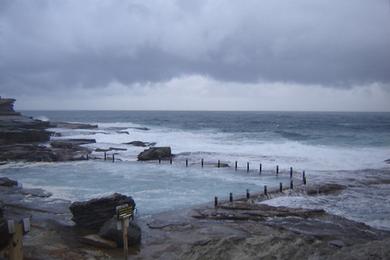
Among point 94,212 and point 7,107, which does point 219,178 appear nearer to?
point 94,212

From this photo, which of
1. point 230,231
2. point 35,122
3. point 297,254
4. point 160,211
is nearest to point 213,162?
point 160,211

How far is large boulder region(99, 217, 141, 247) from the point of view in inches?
636

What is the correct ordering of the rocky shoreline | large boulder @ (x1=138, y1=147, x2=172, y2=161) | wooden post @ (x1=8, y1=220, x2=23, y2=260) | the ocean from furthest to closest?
large boulder @ (x1=138, y1=147, x2=172, y2=161) → the ocean → the rocky shoreline → wooden post @ (x1=8, y1=220, x2=23, y2=260)

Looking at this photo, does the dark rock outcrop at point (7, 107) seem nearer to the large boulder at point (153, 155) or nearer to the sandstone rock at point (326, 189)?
the large boulder at point (153, 155)

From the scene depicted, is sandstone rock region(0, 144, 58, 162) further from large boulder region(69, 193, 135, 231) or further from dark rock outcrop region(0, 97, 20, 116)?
dark rock outcrop region(0, 97, 20, 116)

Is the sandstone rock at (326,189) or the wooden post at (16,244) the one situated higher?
the wooden post at (16,244)

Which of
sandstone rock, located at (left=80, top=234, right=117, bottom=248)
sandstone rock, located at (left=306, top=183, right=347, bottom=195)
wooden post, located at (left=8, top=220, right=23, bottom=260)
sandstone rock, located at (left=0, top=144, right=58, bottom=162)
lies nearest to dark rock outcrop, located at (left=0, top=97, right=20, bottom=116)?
sandstone rock, located at (left=0, top=144, right=58, bottom=162)

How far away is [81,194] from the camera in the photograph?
26484mm

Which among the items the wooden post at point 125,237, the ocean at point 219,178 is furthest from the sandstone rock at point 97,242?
the ocean at point 219,178

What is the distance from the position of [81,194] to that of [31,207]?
4.27 m

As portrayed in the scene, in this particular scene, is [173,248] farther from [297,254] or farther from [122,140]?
[122,140]

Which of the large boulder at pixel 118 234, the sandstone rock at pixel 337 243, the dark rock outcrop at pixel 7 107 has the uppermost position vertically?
the dark rock outcrop at pixel 7 107

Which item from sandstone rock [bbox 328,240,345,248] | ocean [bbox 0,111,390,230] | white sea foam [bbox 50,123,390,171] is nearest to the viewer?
sandstone rock [bbox 328,240,345,248]

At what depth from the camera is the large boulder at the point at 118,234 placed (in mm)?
16163
